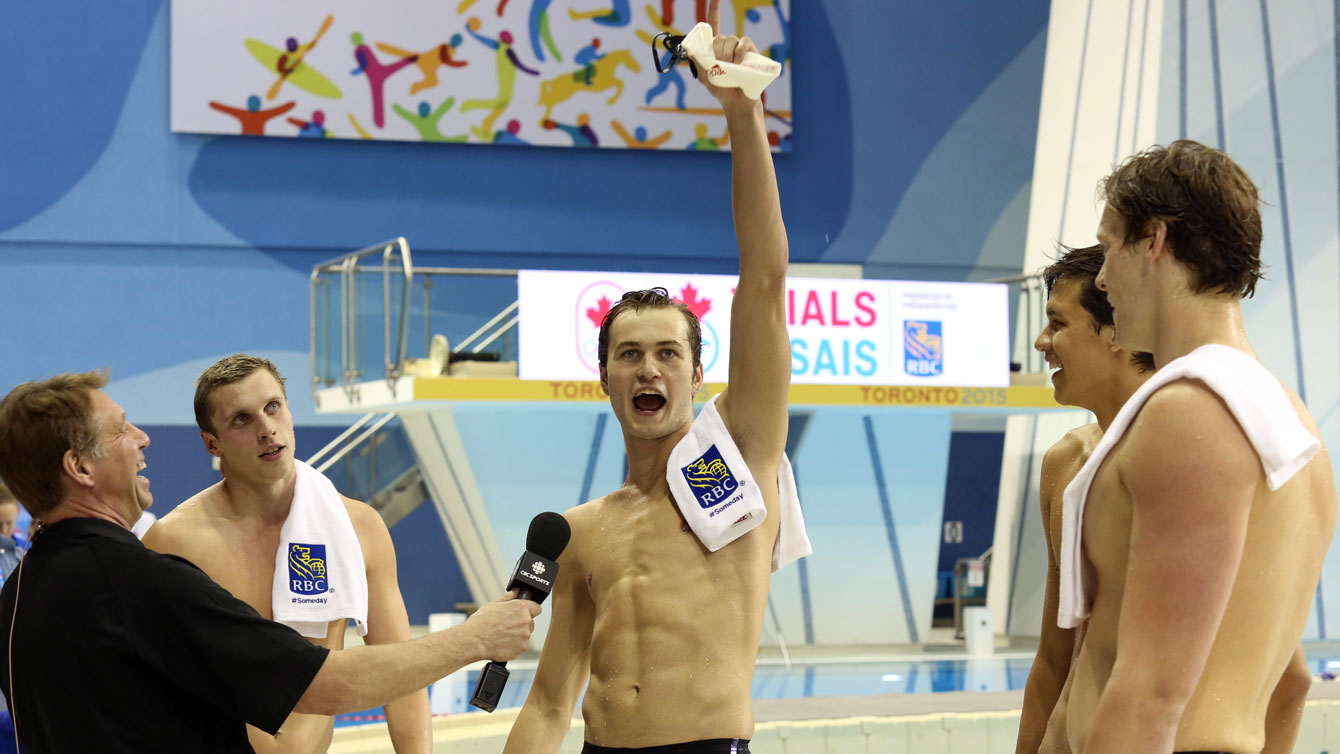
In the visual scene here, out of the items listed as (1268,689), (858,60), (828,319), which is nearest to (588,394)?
(828,319)

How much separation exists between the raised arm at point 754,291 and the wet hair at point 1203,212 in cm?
79

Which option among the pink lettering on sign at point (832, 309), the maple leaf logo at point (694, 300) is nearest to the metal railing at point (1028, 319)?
the pink lettering on sign at point (832, 309)

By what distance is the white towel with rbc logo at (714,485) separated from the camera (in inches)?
90.7

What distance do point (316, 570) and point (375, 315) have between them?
6.98 metres

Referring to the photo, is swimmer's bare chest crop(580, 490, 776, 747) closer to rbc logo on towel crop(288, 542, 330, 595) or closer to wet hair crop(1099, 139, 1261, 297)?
rbc logo on towel crop(288, 542, 330, 595)

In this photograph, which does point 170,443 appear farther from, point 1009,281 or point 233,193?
point 1009,281

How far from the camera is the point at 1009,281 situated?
10.5 meters

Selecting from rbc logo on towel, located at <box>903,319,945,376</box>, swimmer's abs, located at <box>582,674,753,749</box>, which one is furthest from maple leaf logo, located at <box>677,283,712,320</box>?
swimmer's abs, located at <box>582,674,753,749</box>

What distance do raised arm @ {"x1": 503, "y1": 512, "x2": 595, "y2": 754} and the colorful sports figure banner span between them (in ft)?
39.2

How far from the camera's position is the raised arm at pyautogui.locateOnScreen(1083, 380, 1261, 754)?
1341 mm

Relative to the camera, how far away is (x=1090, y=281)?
2195 millimetres

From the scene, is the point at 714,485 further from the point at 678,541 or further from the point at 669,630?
the point at 669,630

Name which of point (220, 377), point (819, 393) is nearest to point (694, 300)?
point (819, 393)

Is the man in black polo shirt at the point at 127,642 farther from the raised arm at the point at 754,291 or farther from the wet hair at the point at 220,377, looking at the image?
the wet hair at the point at 220,377
